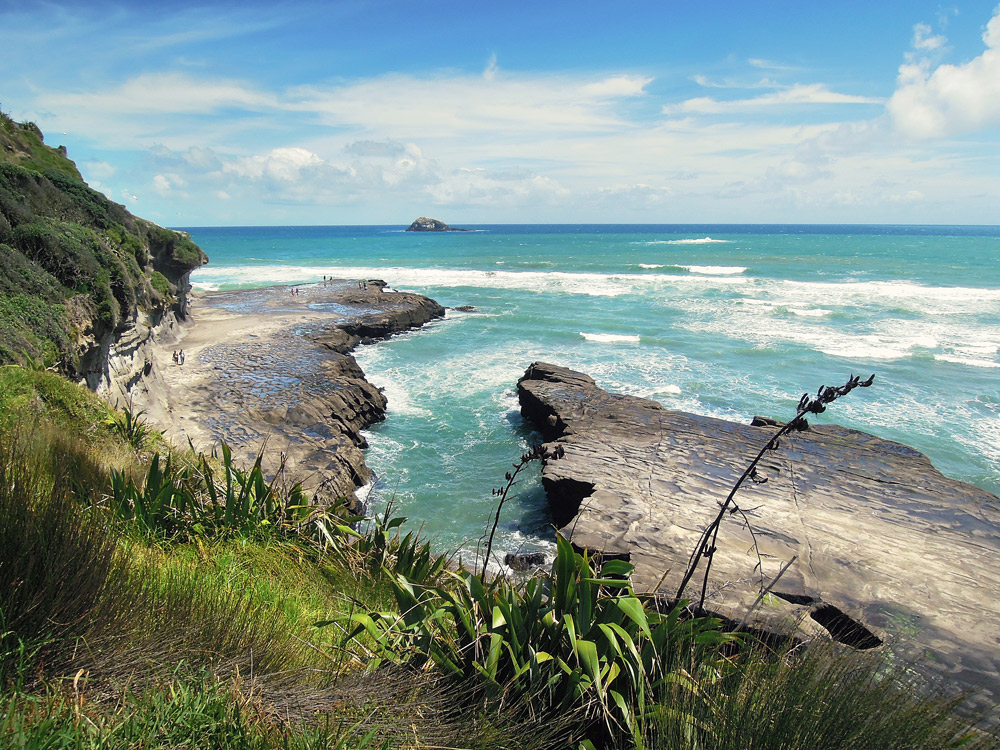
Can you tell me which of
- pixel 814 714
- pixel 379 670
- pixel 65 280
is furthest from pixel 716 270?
pixel 379 670

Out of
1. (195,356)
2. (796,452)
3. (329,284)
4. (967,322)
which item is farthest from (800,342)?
(329,284)

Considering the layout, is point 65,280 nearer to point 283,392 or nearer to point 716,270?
point 283,392

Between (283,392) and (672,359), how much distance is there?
1689 centimetres

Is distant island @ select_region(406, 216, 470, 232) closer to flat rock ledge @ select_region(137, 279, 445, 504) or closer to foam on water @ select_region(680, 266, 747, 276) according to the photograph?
foam on water @ select_region(680, 266, 747, 276)

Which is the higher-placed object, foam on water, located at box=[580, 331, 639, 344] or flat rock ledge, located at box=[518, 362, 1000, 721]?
foam on water, located at box=[580, 331, 639, 344]

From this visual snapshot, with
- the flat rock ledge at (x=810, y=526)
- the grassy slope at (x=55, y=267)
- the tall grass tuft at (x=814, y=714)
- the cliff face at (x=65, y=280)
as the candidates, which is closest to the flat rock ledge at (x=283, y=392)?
the cliff face at (x=65, y=280)

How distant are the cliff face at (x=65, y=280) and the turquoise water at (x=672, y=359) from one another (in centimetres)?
685

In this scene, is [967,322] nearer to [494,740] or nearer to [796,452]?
[796,452]

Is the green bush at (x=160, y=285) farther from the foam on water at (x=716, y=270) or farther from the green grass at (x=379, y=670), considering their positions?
the foam on water at (x=716, y=270)

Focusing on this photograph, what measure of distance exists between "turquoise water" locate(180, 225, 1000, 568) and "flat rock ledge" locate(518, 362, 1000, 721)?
2.14m

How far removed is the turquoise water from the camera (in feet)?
51.7

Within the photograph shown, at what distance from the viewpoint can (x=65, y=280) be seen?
1230 centimetres

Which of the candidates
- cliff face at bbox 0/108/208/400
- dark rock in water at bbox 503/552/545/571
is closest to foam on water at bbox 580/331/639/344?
dark rock in water at bbox 503/552/545/571

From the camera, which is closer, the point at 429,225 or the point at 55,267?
the point at 55,267
